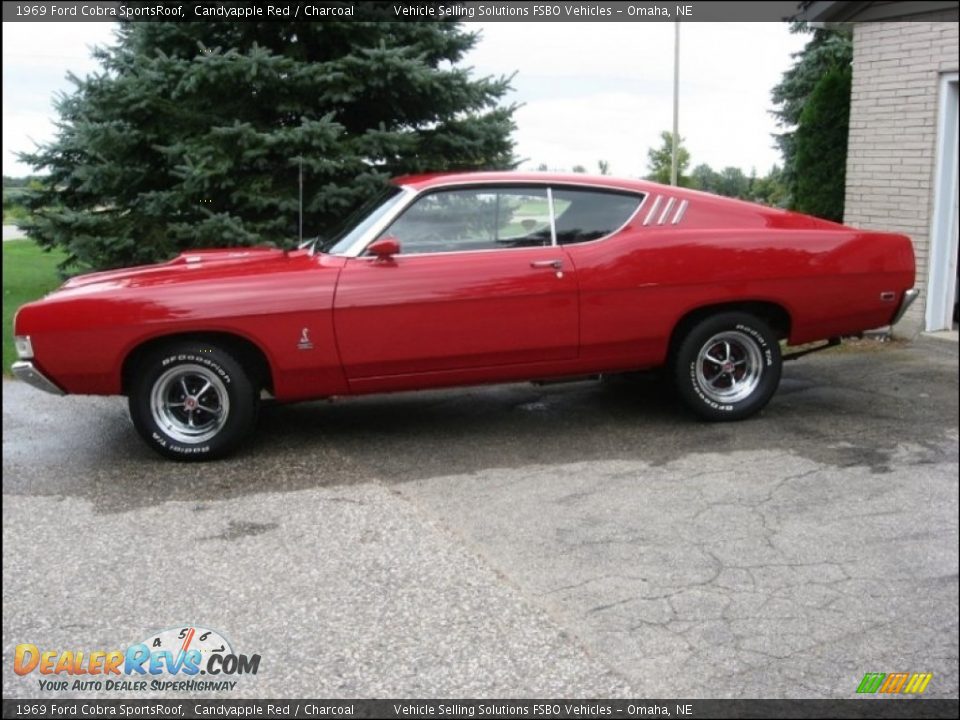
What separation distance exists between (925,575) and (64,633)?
2.37m

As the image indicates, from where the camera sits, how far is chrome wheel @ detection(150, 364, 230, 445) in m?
5.11

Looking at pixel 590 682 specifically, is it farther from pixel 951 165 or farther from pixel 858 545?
pixel 951 165

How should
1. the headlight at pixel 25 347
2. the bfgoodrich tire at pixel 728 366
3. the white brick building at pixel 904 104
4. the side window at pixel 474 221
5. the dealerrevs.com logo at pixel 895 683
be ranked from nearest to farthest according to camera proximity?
the white brick building at pixel 904 104, the dealerrevs.com logo at pixel 895 683, the headlight at pixel 25 347, the side window at pixel 474 221, the bfgoodrich tire at pixel 728 366

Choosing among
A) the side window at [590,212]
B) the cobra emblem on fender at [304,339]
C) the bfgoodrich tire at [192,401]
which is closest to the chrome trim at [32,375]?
the bfgoodrich tire at [192,401]

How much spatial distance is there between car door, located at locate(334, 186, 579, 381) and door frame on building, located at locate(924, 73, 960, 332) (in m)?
1.83

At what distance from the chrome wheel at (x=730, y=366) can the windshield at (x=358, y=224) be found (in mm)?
2017

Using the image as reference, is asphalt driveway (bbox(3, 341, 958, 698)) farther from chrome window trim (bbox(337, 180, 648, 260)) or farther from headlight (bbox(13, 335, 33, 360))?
chrome window trim (bbox(337, 180, 648, 260))

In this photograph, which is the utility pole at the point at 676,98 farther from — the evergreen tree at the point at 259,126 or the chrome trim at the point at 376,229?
the evergreen tree at the point at 259,126

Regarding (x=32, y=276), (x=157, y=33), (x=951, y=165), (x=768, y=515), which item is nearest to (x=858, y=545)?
(x=768, y=515)

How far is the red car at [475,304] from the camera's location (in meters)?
5.03

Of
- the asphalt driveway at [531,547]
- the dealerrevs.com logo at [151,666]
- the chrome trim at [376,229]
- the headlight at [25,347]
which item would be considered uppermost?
the chrome trim at [376,229]

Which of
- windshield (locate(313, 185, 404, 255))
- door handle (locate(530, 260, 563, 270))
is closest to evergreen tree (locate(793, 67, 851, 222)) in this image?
door handle (locate(530, 260, 563, 270))

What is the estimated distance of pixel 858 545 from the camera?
9.78 feet

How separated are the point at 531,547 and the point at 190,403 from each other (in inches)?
93.9
